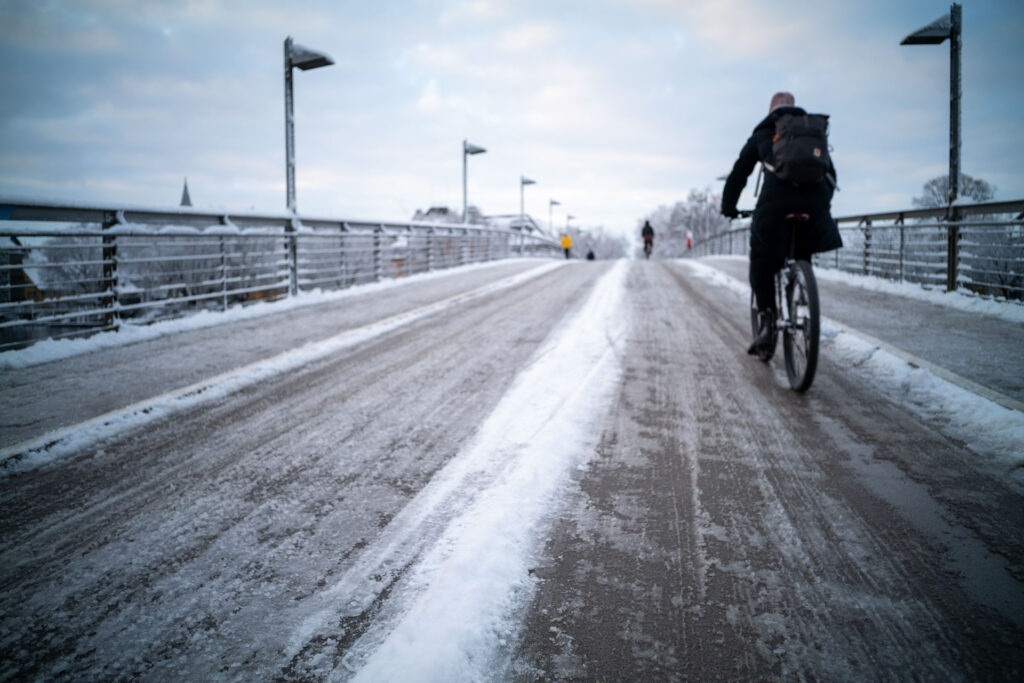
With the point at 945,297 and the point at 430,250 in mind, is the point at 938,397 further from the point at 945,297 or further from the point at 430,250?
the point at 430,250

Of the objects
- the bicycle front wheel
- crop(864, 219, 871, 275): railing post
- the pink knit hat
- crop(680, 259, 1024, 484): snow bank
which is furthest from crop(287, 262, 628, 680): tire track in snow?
crop(864, 219, 871, 275): railing post

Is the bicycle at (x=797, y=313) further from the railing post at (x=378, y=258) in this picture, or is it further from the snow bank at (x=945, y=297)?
the railing post at (x=378, y=258)

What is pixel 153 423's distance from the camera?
312 centimetres

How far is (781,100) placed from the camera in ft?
13.0

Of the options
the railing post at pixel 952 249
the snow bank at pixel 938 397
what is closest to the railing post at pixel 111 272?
the snow bank at pixel 938 397

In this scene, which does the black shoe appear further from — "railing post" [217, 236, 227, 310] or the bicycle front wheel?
"railing post" [217, 236, 227, 310]

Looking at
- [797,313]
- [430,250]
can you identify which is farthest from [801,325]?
[430,250]

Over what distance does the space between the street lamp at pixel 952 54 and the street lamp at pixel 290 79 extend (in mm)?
9717

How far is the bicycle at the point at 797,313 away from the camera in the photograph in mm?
3543

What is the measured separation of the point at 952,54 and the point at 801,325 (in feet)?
28.3

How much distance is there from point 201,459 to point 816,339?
3457 millimetres

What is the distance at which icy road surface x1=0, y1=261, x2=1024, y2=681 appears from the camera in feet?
4.53

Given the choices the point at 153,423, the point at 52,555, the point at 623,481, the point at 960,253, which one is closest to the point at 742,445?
the point at 623,481

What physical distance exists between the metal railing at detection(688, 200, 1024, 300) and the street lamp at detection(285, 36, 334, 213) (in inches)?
406
